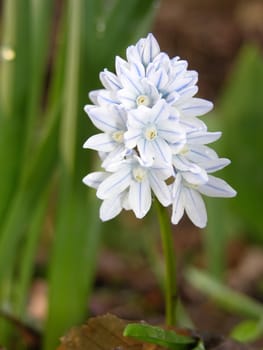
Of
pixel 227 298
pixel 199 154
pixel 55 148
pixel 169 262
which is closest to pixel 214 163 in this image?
pixel 199 154

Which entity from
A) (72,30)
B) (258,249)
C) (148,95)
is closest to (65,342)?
(148,95)

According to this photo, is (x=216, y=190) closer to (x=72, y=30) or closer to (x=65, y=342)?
(x=65, y=342)

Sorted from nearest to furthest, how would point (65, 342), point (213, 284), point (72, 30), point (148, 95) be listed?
point (148, 95) < point (65, 342) < point (72, 30) < point (213, 284)

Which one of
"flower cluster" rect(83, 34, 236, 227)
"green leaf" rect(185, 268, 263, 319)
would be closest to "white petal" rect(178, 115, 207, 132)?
"flower cluster" rect(83, 34, 236, 227)

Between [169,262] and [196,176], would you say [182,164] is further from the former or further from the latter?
[169,262]

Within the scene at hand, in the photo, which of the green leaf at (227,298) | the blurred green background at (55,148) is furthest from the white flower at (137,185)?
the green leaf at (227,298)

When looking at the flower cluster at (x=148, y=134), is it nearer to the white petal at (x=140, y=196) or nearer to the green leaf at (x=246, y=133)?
the white petal at (x=140, y=196)
